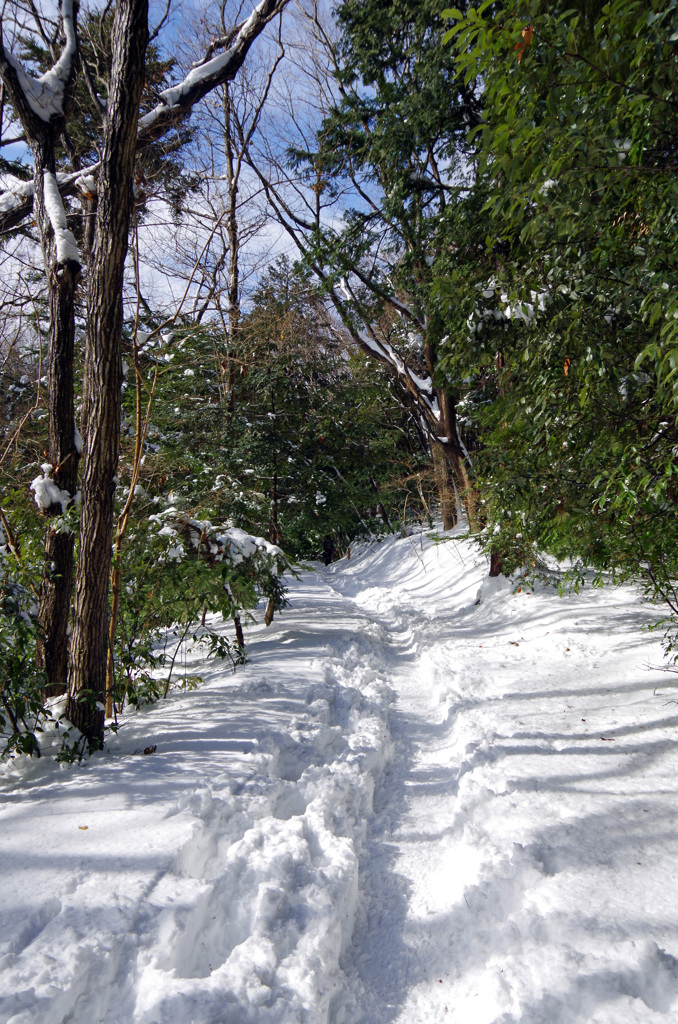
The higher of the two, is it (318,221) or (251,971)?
(318,221)

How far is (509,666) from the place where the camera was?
595 cm

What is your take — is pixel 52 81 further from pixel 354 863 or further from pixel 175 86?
pixel 354 863

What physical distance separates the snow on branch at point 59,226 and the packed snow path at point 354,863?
11.5ft

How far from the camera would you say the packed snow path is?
1892 millimetres

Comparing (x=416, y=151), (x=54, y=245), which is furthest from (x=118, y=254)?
(x=416, y=151)

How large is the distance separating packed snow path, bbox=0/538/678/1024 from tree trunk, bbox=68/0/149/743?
65 centimetres

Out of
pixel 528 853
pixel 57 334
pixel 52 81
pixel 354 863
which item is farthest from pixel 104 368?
pixel 528 853

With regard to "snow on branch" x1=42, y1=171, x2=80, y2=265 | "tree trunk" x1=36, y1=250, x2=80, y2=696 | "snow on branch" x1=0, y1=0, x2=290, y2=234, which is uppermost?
"snow on branch" x1=0, y1=0, x2=290, y2=234

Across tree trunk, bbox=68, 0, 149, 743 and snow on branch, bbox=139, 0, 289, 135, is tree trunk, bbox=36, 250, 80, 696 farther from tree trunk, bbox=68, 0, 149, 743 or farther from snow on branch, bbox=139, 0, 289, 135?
snow on branch, bbox=139, 0, 289, 135

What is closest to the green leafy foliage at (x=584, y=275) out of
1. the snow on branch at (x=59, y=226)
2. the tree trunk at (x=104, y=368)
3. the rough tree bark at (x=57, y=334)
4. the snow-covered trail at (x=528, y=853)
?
the snow-covered trail at (x=528, y=853)

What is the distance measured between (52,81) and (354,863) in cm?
554

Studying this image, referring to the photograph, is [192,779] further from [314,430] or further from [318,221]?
[318,221]

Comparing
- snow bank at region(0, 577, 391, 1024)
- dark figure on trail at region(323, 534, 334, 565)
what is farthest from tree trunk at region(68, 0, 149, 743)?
dark figure on trail at region(323, 534, 334, 565)

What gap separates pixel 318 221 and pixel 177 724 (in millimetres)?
11812
